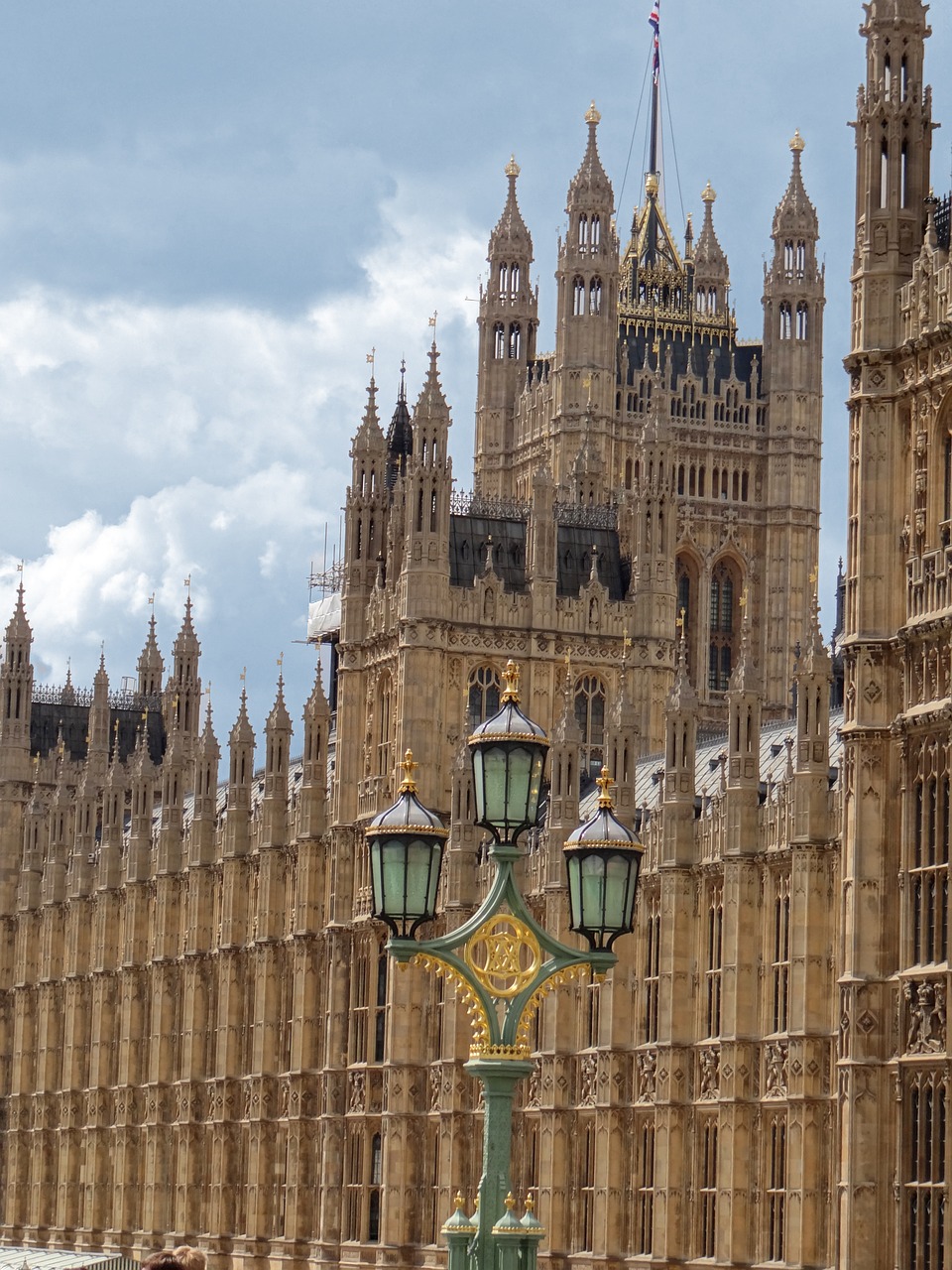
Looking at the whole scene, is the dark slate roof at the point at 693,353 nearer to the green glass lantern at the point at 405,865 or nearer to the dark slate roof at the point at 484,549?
the dark slate roof at the point at 484,549

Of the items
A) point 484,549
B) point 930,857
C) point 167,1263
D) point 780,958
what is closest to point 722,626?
point 484,549

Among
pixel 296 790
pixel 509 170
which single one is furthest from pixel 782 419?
pixel 296 790

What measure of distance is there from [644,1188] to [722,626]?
265ft

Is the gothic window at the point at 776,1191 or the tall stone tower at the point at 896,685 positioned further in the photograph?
the gothic window at the point at 776,1191

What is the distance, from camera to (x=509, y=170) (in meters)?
165

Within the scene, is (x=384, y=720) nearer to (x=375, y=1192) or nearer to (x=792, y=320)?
(x=375, y=1192)

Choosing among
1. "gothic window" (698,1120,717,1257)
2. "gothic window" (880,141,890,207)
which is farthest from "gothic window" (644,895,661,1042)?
"gothic window" (880,141,890,207)

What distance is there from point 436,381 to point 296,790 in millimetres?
14877

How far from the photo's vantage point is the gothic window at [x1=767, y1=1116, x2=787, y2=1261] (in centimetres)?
7488

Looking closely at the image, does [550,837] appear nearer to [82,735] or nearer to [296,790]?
[296,790]

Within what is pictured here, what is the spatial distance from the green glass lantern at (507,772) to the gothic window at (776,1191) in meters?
36.4

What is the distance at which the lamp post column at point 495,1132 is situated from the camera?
38625mm

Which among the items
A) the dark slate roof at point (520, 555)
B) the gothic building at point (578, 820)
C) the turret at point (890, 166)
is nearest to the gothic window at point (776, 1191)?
the gothic building at point (578, 820)

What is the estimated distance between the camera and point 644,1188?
82438mm
